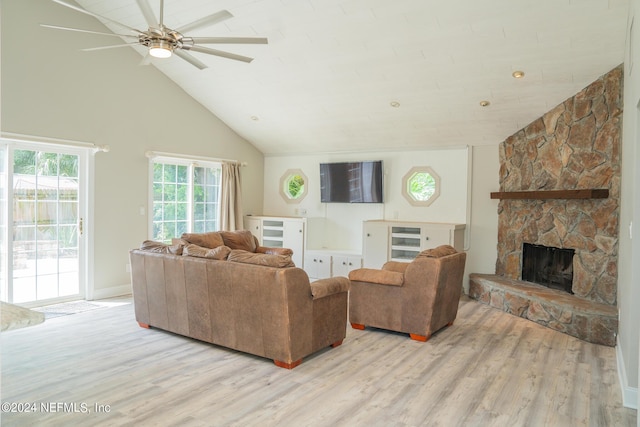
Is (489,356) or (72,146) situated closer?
(489,356)

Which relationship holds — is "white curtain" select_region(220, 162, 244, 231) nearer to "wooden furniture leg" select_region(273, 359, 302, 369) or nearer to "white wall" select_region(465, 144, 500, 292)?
"white wall" select_region(465, 144, 500, 292)

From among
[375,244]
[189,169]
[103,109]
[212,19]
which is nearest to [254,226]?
[189,169]

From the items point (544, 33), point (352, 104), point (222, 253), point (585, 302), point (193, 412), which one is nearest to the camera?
point (193, 412)

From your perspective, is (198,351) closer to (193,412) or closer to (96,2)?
(193,412)

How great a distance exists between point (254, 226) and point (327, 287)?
178 inches

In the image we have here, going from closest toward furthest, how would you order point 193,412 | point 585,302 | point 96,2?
1. point 193,412
2. point 585,302
3. point 96,2

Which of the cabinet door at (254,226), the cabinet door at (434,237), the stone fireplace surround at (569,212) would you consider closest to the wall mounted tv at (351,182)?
the cabinet door at (434,237)

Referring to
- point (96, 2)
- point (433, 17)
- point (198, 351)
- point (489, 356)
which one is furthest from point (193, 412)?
point (96, 2)

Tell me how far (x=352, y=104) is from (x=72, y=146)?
3713mm

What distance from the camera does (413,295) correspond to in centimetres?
440

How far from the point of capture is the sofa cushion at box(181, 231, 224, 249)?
5.50m

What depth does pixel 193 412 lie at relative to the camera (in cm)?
285

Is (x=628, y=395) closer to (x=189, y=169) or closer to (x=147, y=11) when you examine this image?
(x=147, y=11)

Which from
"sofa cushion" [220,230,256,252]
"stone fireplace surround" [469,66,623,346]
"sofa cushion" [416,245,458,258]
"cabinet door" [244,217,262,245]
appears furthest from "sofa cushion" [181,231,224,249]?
"stone fireplace surround" [469,66,623,346]
